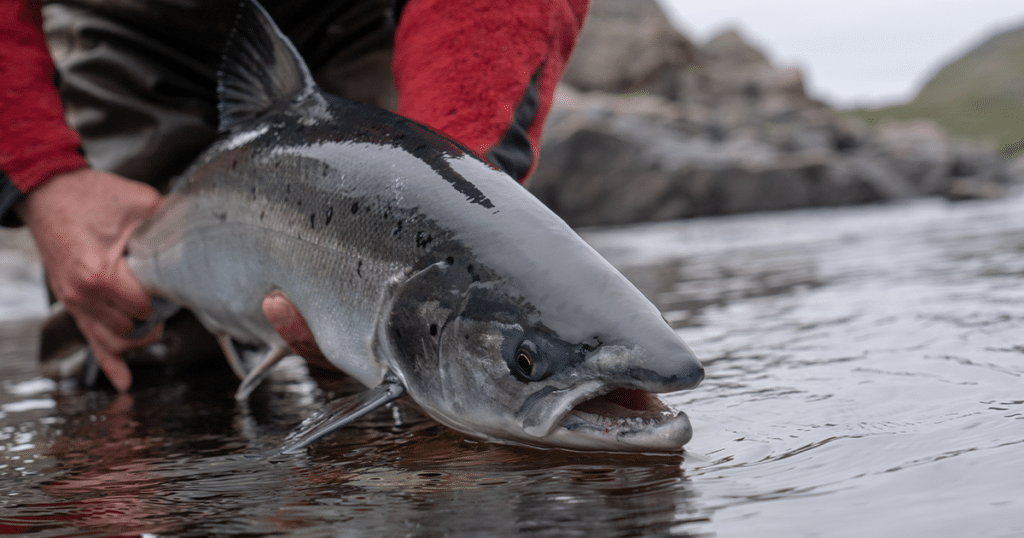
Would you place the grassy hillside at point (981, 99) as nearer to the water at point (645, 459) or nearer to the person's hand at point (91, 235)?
the water at point (645, 459)

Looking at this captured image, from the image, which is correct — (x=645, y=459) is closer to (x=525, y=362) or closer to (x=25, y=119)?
(x=525, y=362)

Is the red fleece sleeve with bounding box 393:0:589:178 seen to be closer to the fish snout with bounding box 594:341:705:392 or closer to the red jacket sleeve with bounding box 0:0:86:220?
the fish snout with bounding box 594:341:705:392

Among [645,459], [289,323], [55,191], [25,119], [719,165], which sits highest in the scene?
[25,119]

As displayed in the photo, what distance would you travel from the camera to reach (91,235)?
2.86 m

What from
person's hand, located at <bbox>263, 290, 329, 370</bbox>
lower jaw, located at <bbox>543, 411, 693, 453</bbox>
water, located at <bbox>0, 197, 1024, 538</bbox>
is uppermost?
person's hand, located at <bbox>263, 290, 329, 370</bbox>

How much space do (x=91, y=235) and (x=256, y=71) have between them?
80cm

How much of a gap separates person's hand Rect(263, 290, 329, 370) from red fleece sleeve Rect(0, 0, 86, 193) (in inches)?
39.9

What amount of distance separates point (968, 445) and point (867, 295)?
2.35 m

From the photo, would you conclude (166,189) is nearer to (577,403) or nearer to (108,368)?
(108,368)

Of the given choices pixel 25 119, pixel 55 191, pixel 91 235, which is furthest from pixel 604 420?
pixel 25 119

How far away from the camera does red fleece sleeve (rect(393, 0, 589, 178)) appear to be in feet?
8.27

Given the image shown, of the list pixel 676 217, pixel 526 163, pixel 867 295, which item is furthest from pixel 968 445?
pixel 676 217

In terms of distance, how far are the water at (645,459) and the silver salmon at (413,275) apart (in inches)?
4.1

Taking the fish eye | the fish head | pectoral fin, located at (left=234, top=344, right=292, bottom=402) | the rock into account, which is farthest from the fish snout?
the rock
